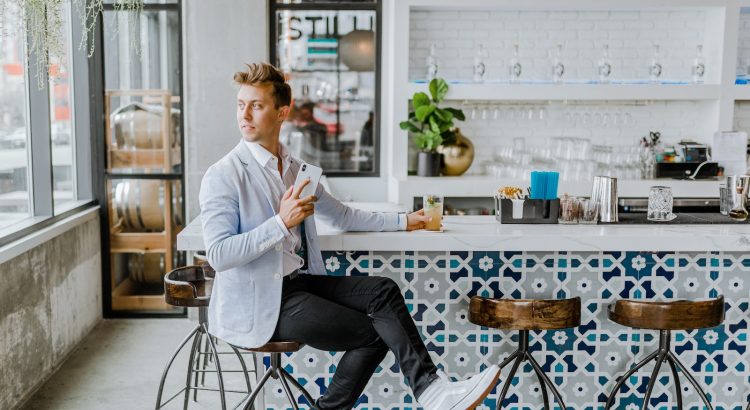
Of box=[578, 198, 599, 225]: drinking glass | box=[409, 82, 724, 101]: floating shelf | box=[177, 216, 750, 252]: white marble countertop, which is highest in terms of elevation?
box=[409, 82, 724, 101]: floating shelf

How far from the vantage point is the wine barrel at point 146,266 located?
6.12 meters

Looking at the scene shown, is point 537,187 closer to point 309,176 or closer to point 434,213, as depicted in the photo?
point 434,213

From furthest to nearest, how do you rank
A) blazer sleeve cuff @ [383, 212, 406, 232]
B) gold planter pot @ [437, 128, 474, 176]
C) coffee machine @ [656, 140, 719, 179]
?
1. gold planter pot @ [437, 128, 474, 176]
2. coffee machine @ [656, 140, 719, 179]
3. blazer sleeve cuff @ [383, 212, 406, 232]

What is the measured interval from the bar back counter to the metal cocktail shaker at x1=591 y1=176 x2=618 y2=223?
11cm

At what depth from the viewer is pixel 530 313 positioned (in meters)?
2.95

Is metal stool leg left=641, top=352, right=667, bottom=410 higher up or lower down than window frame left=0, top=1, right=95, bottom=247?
lower down

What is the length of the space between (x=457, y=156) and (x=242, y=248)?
362cm

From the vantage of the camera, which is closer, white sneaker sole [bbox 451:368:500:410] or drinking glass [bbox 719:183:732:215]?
white sneaker sole [bbox 451:368:500:410]

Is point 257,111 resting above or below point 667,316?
above

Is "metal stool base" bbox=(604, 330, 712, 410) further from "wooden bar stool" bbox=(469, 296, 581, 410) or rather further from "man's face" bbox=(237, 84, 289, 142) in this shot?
"man's face" bbox=(237, 84, 289, 142)

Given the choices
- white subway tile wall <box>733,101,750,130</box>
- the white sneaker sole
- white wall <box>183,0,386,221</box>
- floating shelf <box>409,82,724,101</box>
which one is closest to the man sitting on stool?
the white sneaker sole

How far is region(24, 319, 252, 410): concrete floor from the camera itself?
4168mm

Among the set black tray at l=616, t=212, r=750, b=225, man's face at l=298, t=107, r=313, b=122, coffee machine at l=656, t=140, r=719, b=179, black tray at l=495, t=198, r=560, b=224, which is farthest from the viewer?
man's face at l=298, t=107, r=313, b=122

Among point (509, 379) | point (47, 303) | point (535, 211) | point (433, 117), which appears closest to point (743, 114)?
point (433, 117)
